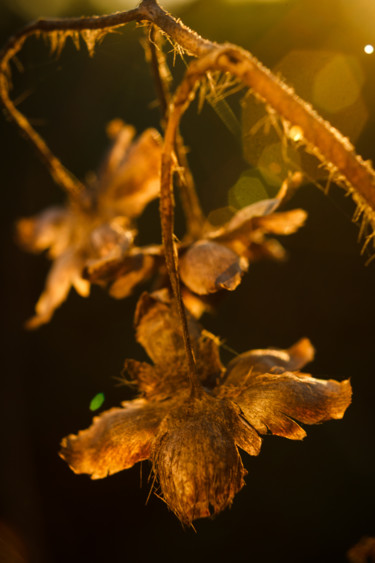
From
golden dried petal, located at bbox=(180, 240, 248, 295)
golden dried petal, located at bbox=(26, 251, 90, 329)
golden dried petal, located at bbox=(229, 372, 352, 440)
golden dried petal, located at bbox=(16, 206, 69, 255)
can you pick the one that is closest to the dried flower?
golden dried petal, located at bbox=(180, 240, 248, 295)

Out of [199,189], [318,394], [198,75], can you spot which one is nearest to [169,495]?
[318,394]

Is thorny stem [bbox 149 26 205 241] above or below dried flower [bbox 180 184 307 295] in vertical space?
above

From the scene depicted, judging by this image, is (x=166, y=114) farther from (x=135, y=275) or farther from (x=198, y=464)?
(x=198, y=464)

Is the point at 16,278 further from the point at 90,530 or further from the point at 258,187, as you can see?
the point at 258,187

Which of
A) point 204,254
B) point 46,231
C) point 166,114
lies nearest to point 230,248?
point 204,254

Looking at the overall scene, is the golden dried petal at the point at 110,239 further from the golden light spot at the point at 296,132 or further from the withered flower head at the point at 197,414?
the golden light spot at the point at 296,132

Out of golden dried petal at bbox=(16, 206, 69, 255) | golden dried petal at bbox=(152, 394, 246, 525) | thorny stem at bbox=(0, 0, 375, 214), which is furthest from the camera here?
golden dried petal at bbox=(16, 206, 69, 255)

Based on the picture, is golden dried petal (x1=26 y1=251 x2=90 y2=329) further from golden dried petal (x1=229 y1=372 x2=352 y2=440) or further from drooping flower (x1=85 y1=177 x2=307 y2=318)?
golden dried petal (x1=229 y1=372 x2=352 y2=440)
